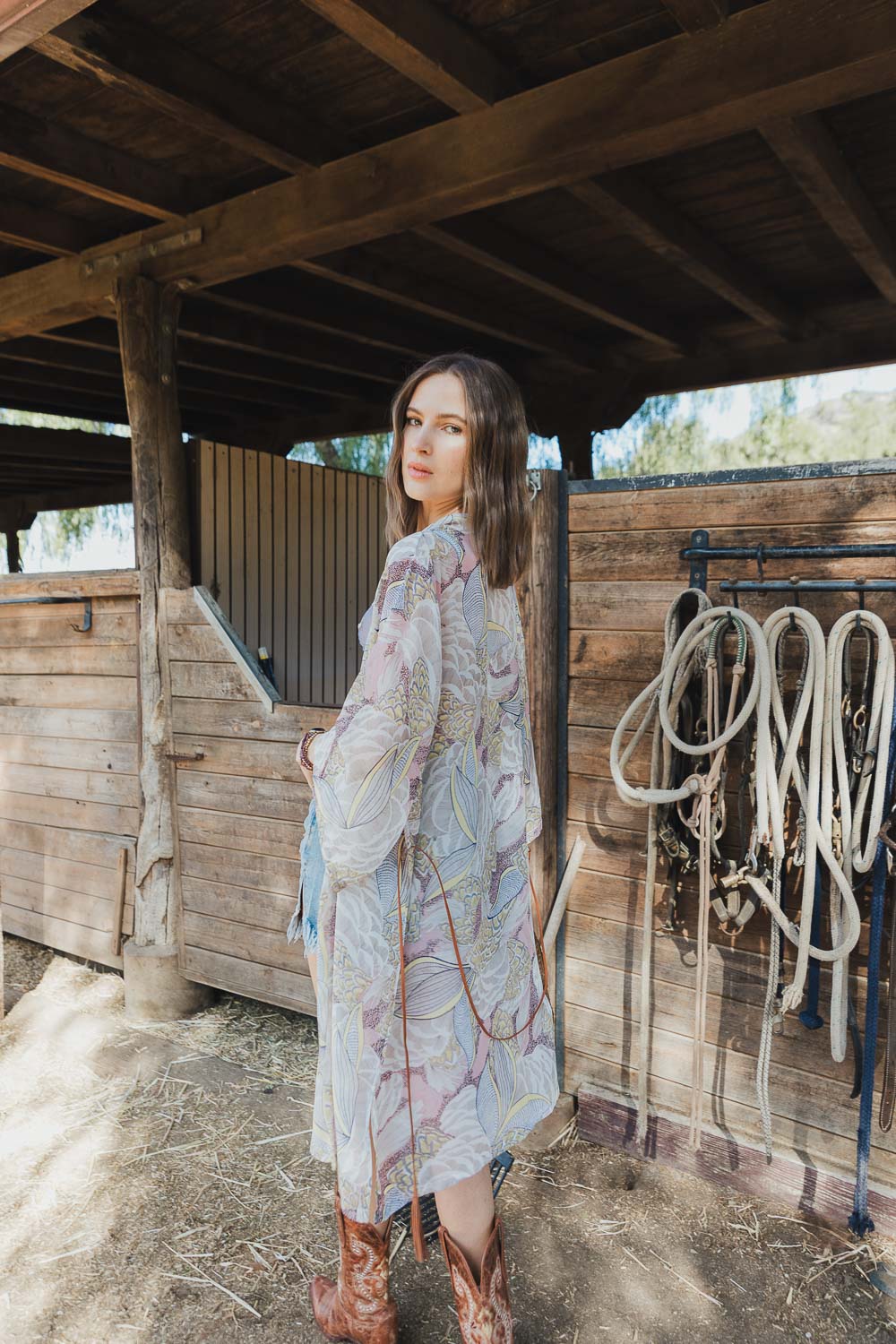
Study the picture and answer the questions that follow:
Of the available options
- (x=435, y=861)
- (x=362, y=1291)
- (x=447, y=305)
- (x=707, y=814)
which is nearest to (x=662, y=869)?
(x=707, y=814)

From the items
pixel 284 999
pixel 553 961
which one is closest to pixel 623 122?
pixel 553 961

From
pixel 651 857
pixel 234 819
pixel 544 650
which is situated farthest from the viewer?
pixel 234 819

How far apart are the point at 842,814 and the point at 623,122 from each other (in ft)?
5.20

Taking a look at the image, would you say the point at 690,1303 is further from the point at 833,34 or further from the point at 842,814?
the point at 833,34

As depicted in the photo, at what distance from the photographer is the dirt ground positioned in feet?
5.51

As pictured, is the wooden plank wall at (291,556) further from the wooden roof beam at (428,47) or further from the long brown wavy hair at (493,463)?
the long brown wavy hair at (493,463)

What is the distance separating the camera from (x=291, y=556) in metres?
4.05

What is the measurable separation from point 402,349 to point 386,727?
363 cm

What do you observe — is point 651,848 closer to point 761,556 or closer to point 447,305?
point 761,556

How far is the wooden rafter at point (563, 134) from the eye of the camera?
185 centimetres

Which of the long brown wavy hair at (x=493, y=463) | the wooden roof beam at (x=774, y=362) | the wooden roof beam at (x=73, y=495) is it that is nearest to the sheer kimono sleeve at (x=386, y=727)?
the long brown wavy hair at (x=493, y=463)

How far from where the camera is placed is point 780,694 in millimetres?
1888

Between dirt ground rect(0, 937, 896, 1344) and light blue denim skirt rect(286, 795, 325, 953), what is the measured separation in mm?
786

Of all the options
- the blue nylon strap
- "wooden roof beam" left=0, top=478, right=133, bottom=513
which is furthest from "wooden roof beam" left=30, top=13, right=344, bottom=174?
"wooden roof beam" left=0, top=478, right=133, bottom=513
